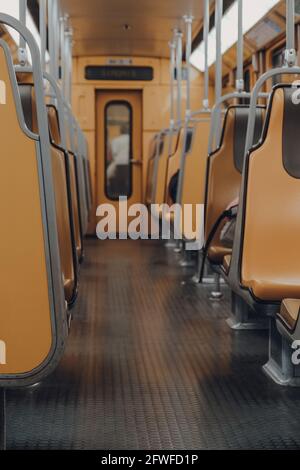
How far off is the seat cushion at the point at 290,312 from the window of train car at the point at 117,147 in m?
9.16

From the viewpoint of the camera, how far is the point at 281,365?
3.12 metres

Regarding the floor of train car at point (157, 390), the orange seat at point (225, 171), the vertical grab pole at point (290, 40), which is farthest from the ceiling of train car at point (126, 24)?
the vertical grab pole at point (290, 40)

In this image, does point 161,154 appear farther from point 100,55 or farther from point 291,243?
point 291,243

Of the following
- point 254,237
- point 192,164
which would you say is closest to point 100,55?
point 192,164

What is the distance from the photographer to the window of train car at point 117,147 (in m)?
11.7

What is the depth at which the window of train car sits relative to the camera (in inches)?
460

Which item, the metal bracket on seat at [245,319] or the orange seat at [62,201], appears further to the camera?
the metal bracket on seat at [245,319]

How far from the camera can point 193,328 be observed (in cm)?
420

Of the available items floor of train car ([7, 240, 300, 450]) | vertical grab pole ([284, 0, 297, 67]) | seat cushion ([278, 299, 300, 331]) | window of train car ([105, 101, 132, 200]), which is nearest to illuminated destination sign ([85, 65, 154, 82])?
window of train car ([105, 101, 132, 200])

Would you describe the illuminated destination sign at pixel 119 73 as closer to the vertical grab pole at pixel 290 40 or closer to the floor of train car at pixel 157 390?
the floor of train car at pixel 157 390

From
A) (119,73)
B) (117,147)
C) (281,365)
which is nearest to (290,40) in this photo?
(281,365)

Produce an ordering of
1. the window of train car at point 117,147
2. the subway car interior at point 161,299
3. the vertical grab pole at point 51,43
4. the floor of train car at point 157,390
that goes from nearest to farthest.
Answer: the subway car interior at point 161,299 < the floor of train car at point 157,390 < the vertical grab pole at point 51,43 < the window of train car at point 117,147

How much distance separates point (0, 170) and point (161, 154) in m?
7.33

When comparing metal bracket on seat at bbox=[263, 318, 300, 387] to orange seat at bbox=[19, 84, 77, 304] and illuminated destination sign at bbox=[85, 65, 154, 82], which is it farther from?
illuminated destination sign at bbox=[85, 65, 154, 82]
